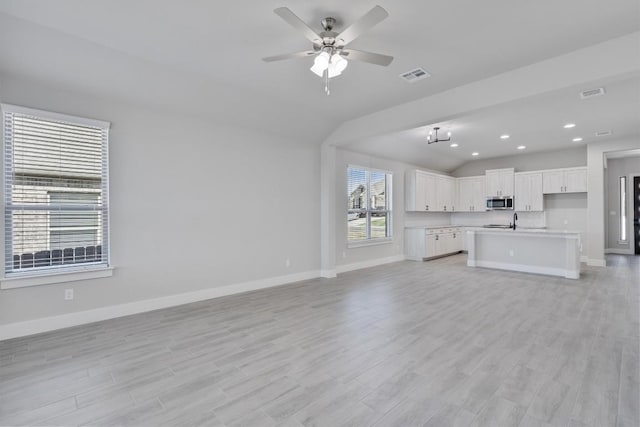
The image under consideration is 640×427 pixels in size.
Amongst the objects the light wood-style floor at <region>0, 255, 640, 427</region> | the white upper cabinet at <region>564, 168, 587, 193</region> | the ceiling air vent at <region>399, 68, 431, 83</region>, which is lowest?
the light wood-style floor at <region>0, 255, 640, 427</region>

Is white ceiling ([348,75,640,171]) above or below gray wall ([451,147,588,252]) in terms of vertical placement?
above

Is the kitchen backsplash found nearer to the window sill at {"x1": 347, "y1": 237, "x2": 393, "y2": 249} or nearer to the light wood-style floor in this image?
the window sill at {"x1": 347, "y1": 237, "x2": 393, "y2": 249}

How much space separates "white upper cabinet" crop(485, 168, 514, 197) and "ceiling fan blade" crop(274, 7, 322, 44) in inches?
330

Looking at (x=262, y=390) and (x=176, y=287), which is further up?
(x=176, y=287)

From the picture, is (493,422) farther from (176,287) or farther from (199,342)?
(176,287)

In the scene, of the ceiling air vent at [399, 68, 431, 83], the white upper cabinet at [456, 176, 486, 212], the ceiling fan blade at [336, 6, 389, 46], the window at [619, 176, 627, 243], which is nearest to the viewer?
the ceiling fan blade at [336, 6, 389, 46]

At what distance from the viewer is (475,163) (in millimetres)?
9953

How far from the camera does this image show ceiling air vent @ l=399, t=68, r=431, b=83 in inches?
144

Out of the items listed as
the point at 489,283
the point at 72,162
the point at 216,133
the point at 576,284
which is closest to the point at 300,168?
the point at 216,133

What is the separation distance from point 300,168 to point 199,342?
367 centimetres

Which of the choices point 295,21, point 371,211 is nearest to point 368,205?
point 371,211

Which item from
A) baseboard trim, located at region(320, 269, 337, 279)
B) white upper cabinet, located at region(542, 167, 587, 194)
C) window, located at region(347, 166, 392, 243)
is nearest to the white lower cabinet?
window, located at region(347, 166, 392, 243)

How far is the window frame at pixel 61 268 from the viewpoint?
10.2 ft

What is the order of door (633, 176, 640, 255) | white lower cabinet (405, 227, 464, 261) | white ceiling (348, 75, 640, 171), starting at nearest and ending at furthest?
white ceiling (348, 75, 640, 171), white lower cabinet (405, 227, 464, 261), door (633, 176, 640, 255)
